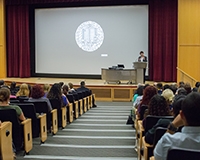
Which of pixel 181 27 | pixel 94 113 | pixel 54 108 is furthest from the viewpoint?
pixel 181 27

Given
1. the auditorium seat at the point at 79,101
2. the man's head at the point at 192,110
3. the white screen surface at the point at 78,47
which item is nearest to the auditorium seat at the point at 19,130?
the man's head at the point at 192,110

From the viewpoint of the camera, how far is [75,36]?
14.3 m

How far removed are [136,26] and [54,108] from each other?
838cm

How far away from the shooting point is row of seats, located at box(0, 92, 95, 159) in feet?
13.8

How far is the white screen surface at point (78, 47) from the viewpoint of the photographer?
1366 cm

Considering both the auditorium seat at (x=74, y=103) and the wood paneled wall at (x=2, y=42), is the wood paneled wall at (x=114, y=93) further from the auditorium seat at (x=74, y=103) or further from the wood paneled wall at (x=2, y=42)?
the wood paneled wall at (x=2, y=42)

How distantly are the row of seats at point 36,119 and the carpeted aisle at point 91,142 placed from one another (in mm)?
152

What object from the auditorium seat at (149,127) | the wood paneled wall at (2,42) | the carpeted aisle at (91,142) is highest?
the wood paneled wall at (2,42)

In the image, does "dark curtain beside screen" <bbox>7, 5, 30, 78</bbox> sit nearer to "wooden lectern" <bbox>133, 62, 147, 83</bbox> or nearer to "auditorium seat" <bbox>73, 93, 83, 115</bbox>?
"wooden lectern" <bbox>133, 62, 147, 83</bbox>

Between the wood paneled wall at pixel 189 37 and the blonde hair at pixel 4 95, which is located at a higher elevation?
the wood paneled wall at pixel 189 37

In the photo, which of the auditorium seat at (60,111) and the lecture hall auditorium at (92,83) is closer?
the lecture hall auditorium at (92,83)

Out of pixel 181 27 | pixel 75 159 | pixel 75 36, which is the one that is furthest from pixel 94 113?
pixel 75 36

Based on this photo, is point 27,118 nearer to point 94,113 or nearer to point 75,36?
point 94,113

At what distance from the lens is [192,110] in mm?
1960
